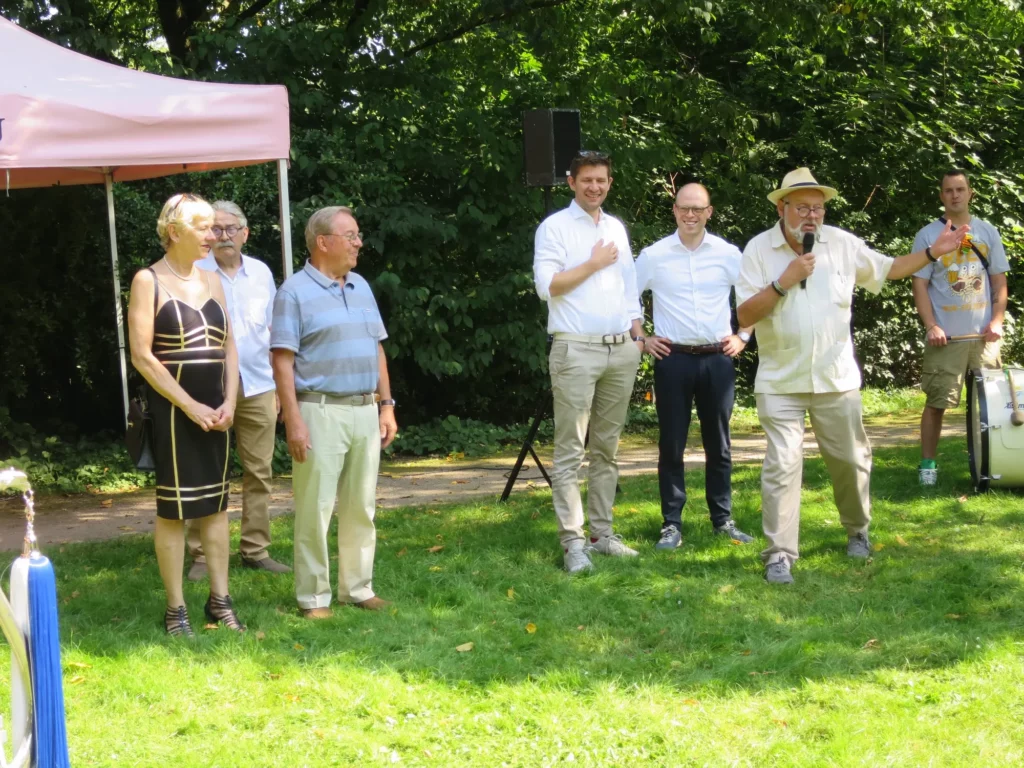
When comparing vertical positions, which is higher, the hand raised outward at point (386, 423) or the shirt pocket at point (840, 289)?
the shirt pocket at point (840, 289)

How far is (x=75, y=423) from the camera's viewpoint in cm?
1148

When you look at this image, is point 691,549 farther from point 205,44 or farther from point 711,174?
point 711,174

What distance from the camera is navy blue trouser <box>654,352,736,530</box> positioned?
6.41m

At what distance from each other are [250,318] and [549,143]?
252cm

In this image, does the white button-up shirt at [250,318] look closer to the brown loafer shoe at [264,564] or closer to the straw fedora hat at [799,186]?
the brown loafer shoe at [264,564]

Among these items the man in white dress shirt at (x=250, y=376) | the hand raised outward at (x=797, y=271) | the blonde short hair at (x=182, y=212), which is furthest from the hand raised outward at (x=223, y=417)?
the hand raised outward at (x=797, y=271)

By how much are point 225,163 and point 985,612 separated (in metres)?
4.63

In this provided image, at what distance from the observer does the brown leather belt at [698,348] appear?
6391 mm

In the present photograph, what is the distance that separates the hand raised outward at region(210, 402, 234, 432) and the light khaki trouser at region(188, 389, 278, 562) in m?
1.13

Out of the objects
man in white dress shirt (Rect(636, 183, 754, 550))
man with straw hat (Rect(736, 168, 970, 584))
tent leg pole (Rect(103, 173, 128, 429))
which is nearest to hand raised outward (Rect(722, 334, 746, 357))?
man in white dress shirt (Rect(636, 183, 754, 550))

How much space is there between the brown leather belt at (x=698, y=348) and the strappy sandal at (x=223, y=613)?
9.12ft

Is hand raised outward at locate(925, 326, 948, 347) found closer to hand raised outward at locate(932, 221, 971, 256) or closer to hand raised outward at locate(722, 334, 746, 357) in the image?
hand raised outward at locate(722, 334, 746, 357)

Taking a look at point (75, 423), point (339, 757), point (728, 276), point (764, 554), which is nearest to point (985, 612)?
point (764, 554)

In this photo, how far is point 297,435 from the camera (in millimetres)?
4941
